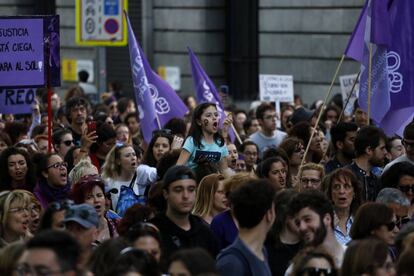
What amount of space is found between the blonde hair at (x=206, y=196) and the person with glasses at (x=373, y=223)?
5.53ft

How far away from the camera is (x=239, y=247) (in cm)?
796

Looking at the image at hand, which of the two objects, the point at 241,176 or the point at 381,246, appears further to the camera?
the point at 241,176

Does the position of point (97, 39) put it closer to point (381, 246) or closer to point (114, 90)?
point (114, 90)

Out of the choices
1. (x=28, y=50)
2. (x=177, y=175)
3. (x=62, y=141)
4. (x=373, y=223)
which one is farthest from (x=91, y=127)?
(x=373, y=223)

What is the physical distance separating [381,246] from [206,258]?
1025 mm

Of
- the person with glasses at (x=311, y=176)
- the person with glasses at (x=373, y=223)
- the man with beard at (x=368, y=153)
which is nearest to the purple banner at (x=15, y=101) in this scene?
the man with beard at (x=368, y=153)

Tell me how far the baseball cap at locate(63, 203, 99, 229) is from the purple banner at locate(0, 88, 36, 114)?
298 inches

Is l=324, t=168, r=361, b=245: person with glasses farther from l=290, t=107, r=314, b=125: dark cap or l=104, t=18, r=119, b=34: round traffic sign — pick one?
l=104, t=18, r=119, b=34: round traffic sign

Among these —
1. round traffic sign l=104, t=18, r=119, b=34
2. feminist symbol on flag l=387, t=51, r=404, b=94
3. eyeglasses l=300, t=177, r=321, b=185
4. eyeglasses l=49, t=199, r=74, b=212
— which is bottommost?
eyeglasses l=300, t=177, r=321, b=185

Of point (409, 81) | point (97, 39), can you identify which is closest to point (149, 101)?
point (409, 81)

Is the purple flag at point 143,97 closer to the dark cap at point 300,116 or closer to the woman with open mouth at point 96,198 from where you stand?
the dark cap at point 300,116

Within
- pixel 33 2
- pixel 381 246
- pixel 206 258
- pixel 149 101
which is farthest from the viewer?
pixel 33 2

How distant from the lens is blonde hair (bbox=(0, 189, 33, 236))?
936 cm

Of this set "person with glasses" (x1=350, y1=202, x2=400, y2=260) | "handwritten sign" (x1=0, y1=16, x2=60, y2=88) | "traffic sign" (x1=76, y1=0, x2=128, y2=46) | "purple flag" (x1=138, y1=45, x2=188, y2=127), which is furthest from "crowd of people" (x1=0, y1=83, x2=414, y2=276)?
"traffic sign" (x1=76, y1=0, x2=128, y2=46)
